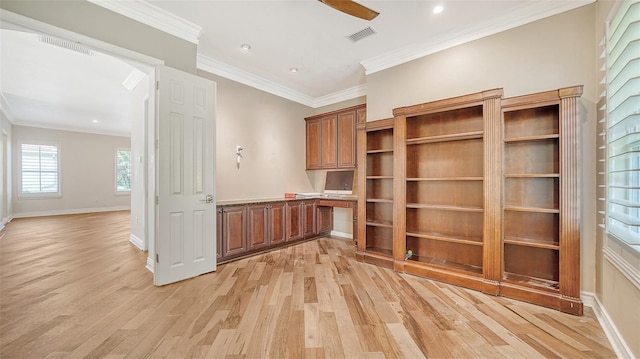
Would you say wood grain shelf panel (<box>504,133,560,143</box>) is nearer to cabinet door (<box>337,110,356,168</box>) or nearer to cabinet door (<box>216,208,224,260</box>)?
cabinet door (<box>337,110,356,168</box>)

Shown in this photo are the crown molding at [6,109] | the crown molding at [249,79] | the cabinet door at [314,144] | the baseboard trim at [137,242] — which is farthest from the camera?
the crown molding at [6,109]

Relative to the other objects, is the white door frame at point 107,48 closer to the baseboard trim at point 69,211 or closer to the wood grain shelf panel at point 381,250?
the wood grain shelf panel at point 381,250

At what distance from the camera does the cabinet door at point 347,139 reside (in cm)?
484

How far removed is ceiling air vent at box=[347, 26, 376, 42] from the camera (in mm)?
3178

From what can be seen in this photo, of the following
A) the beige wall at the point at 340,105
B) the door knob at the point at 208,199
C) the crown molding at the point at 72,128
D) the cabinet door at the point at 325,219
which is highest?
the crown molding at the point at 72,128

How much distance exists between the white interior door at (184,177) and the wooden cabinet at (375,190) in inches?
84.4

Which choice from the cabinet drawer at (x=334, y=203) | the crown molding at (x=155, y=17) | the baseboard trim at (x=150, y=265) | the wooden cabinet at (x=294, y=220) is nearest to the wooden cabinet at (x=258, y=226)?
the wooden cabinet at (x=294, y=220)

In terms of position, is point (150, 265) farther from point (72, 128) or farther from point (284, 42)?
point (72, 128)

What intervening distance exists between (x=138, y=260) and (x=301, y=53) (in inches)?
159

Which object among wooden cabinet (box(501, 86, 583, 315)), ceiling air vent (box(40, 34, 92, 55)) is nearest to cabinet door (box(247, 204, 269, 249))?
ceiling air vent (box(40, 34, 92, 55))

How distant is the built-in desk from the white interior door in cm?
35

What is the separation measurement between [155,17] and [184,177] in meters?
1.86

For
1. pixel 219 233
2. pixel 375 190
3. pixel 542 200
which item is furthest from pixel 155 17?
pixel 542 200

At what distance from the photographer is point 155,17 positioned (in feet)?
9.25
